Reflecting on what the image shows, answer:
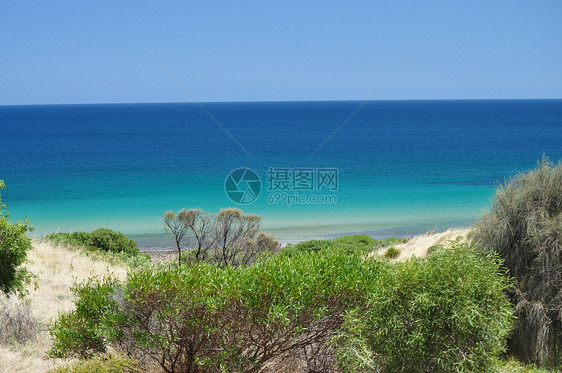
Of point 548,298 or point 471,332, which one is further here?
point 548,298

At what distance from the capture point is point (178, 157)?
66688mm

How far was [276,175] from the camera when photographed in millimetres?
52594

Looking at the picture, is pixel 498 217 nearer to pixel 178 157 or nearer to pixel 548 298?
pixel 548 298

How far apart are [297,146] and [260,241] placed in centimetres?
6113

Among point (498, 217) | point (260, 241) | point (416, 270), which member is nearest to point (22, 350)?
point (416, 270)

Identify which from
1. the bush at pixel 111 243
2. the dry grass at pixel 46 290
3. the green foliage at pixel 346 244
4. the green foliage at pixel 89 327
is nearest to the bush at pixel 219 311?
the green foliage at pixel 89 327

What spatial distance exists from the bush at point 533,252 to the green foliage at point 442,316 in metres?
3.62

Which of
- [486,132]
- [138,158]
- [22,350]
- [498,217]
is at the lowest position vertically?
[22,350]

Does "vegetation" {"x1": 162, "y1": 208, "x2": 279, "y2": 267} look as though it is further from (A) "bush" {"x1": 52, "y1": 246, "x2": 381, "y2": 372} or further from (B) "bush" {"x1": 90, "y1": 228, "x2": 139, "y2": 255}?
(A) "bush" {"x1": 52, "y1": 246, "x2": 381, "y2": 372}

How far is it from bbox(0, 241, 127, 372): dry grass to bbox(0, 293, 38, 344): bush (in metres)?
0.18

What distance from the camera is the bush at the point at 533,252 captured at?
8148mm

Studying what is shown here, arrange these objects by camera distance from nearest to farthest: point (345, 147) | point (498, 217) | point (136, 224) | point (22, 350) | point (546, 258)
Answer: point (22, 350) < point (546, 258) < point (498, 217) < point (136, 224) < point (345, 147)

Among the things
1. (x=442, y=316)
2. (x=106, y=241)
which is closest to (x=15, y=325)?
(x=442, y=316)

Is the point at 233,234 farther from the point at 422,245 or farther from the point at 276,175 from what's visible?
A: the point at 276,175
